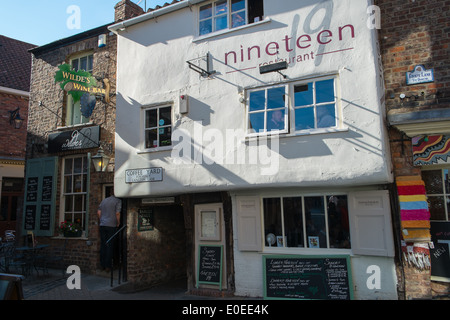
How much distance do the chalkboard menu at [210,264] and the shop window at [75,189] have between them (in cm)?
396

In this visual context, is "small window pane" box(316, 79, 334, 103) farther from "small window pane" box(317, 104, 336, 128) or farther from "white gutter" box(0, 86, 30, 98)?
"white gutter" box(0, 86, 30, 98)

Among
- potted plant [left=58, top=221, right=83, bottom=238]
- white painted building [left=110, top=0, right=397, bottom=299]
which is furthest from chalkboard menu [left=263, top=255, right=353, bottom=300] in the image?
potted plant [left=58, top=221, right=83, bottom=238]

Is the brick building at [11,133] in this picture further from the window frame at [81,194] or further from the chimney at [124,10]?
the chimney at [124,10]

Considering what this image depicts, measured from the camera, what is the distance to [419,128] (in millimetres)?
6039

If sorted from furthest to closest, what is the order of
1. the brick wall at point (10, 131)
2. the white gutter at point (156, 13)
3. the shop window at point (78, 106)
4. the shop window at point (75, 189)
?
the brick wall at point (10, 131) < the shop window at point (78, 106) < the shop window at point (75, 189) < the white gutter at point (156, 13)

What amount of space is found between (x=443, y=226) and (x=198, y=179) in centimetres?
471

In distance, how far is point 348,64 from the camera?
638 cm

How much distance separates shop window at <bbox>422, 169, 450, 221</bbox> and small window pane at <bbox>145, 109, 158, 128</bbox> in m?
5.96

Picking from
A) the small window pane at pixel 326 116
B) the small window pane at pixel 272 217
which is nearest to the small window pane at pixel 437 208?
the small window pane at pixel 326 116

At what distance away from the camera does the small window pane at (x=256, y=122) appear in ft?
23.2

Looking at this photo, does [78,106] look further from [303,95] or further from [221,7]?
[303,95]

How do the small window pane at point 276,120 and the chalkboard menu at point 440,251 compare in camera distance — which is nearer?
the chalkboard menu at point 440,251

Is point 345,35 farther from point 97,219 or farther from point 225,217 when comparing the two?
point 97,219

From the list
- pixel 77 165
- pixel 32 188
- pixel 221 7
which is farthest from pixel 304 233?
pixel 32 188
